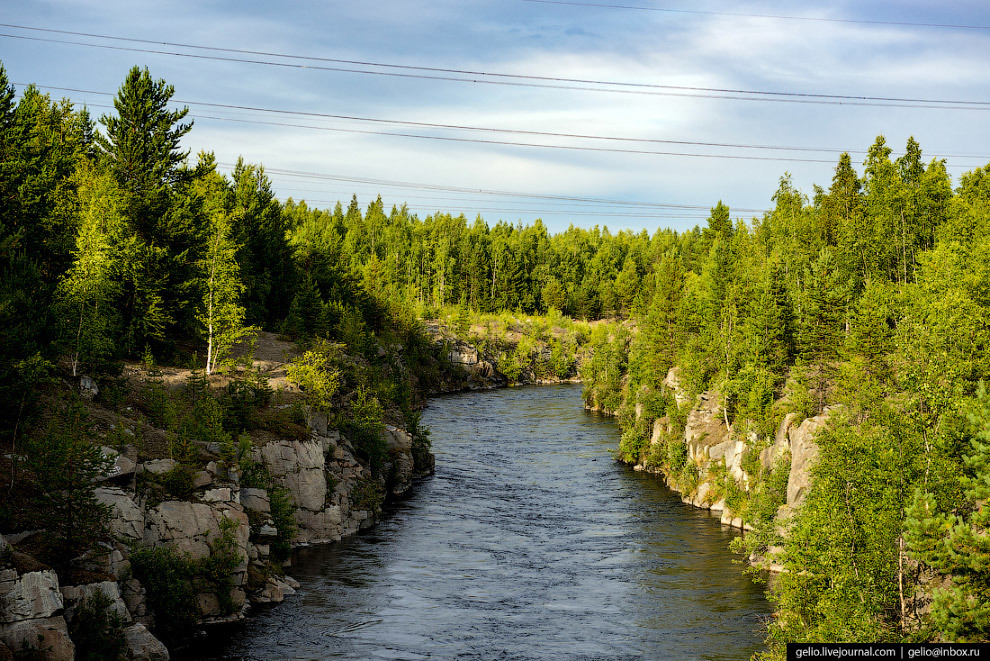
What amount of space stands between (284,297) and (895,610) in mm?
68287

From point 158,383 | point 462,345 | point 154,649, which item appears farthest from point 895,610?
point 462,345

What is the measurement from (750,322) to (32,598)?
5486 centimetres

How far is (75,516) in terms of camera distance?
1158 inches

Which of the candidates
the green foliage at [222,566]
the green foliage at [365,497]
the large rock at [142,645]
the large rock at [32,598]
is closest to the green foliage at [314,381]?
the green foliage at [365,497]

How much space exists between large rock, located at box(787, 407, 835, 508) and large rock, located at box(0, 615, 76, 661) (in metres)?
37.5

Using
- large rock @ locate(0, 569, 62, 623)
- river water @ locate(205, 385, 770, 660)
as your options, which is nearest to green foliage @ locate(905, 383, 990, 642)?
river water @ locate(205, 385, 770, 660)

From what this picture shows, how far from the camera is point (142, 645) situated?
28.7 m

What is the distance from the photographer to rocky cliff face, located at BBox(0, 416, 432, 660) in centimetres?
2511

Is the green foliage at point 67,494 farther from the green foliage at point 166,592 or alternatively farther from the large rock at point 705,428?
the large rock at point 705,428

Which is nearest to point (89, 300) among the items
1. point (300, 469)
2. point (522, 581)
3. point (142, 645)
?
point (300, 469)

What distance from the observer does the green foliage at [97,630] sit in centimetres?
2623

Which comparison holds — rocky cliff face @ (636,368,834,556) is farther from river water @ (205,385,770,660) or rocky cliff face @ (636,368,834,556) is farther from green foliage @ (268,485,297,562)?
green foliage @ (268,485,297,562)

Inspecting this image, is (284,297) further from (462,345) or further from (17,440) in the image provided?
(462,345)

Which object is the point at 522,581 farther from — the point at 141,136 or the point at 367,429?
the point at 141,136
